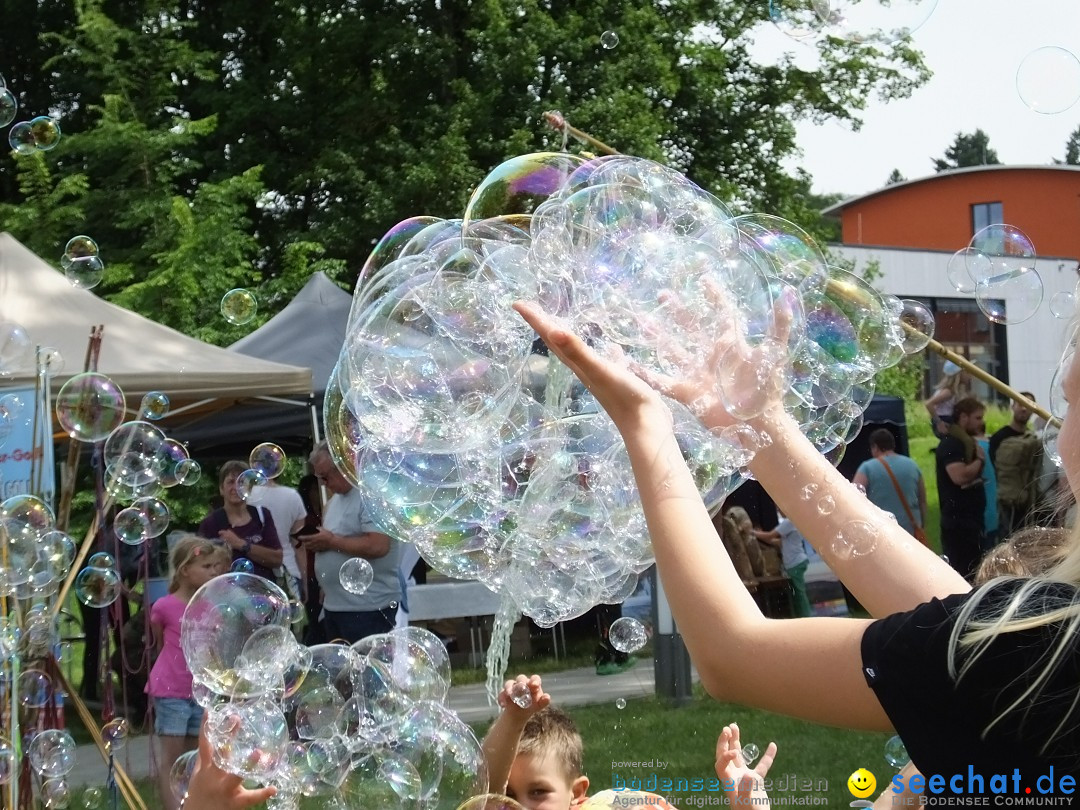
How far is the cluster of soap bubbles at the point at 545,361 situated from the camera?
90.1 inches

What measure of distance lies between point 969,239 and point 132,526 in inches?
732

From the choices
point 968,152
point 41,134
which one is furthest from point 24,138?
point 968,152

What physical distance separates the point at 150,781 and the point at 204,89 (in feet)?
43.3

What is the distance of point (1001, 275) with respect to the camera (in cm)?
401

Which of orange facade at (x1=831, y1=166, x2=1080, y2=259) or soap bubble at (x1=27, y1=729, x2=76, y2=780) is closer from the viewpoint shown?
soap bubble at (x1=27, y1=729, x2=76, y2=780)

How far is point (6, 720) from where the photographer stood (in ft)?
12.2

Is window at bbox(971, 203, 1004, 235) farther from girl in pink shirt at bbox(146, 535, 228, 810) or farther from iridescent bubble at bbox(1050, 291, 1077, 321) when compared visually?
girl in pink shirt at bbox(146, 535, 228, 810)

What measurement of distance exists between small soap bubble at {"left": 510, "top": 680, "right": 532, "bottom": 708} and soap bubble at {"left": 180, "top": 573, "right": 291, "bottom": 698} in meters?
0.64

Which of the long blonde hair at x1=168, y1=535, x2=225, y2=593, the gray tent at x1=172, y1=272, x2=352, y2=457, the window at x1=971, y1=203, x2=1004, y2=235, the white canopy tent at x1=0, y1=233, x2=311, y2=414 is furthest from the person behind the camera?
the window at x1=971, y1=203, x2=1004, y2=235

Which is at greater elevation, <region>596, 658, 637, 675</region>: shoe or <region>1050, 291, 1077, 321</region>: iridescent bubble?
<region>1050, 291, 1077, 321</region>: iridescent bubble

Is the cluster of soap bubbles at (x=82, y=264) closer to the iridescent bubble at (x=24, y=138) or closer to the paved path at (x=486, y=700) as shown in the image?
the iridescent bubble at (x=24, y=138)

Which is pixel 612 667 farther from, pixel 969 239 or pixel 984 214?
pixel 984 214

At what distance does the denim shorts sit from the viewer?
16.3ft

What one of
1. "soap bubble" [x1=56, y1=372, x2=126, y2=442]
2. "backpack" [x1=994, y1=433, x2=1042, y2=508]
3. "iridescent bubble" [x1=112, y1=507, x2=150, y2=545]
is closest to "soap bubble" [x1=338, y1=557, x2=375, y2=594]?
"iridescent bubble" [x1=112, y1=507, x2=150, y2=545]
